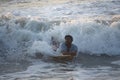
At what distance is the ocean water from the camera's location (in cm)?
1028

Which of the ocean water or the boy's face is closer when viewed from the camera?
the ocean water

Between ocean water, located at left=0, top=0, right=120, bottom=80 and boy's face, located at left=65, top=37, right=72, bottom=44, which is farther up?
boy's face, located at left=65, top=37, right=72, bottom=44

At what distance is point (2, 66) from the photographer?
1125 cm

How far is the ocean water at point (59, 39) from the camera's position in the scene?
10.3 meters

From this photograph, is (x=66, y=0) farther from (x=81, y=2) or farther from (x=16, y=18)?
(x=16, y=18)

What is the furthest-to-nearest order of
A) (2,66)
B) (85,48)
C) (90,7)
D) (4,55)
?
(90,7) → (85,48) → (4,55) → (2,66)

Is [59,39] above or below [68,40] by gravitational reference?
below

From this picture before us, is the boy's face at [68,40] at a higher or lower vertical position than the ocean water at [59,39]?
higher

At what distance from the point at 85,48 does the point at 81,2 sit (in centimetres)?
820

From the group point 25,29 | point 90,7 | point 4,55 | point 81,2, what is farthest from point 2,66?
point 81,2

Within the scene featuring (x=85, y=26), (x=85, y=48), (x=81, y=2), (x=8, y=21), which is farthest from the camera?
(x=81, y=2)

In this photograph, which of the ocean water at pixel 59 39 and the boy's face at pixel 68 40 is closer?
the ocean water at pixel 59 39

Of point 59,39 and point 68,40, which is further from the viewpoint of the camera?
point 59,39

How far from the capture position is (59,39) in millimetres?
14898
